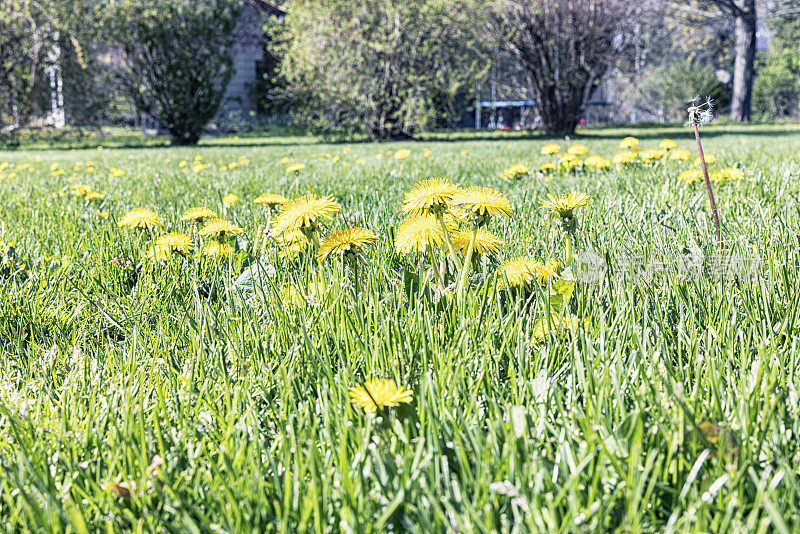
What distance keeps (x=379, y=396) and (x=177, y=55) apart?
1296cm

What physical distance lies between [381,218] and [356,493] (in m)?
1.47

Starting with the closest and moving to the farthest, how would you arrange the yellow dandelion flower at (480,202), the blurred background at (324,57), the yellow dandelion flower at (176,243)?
the yellow dandelion flower at (480,202) < the yellow dandelion flower at (176,243) < the blurred background at (324,57)

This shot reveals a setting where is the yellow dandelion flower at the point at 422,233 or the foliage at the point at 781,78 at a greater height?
the foliage at the point at 781,78

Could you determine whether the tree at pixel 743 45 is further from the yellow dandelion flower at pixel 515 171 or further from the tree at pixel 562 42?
the yellow dandelion flower at pixel 515 171

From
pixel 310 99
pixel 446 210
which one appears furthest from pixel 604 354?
pixel 310 99

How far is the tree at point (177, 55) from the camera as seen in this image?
38.4 feet

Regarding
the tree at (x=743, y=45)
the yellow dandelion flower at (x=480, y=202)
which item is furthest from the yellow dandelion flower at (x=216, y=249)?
the tree at (x=743, y=45)

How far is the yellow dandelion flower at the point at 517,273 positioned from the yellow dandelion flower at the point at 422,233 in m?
0.15

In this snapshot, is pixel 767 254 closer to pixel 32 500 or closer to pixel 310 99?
pixel 32 500

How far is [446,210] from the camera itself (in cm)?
121

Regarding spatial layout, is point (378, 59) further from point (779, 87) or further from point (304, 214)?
point (779, 87)

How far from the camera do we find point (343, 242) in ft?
4.10

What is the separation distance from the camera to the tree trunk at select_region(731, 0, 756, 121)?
1995 cm

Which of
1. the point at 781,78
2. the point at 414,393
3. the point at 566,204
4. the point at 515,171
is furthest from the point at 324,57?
the point at 781,78
